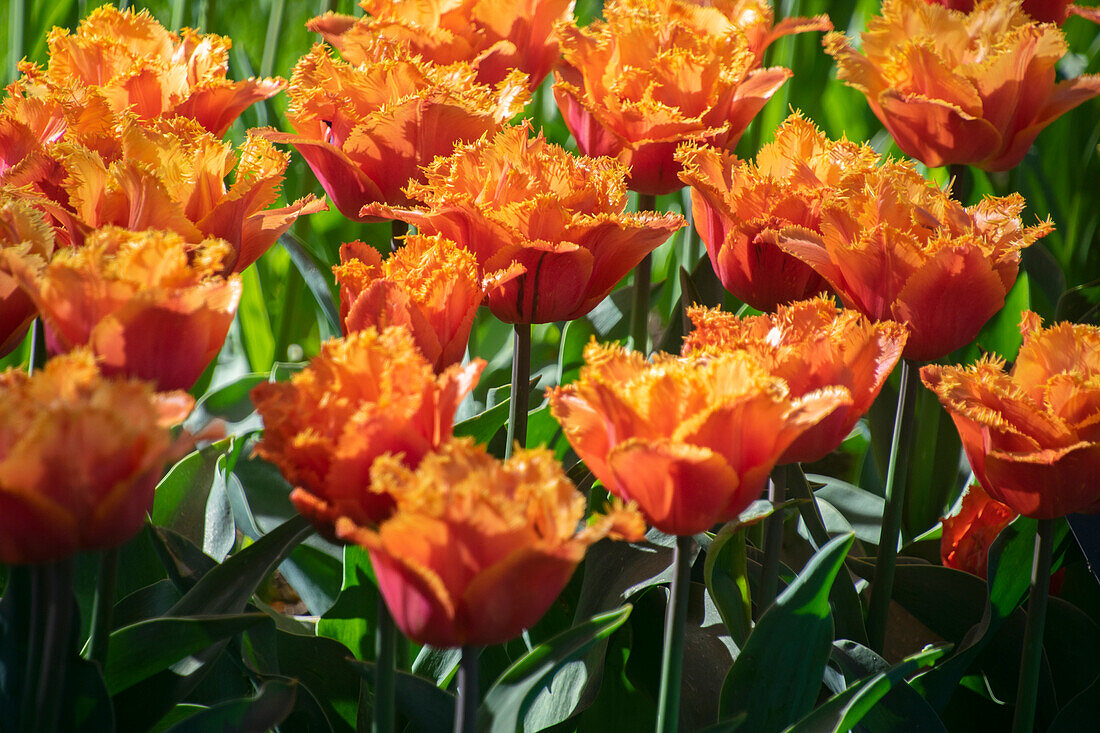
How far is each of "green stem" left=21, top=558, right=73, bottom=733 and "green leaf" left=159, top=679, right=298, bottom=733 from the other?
57 mm

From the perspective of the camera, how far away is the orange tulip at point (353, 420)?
38 cm

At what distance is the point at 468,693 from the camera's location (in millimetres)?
395

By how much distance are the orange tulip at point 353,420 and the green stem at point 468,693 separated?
0.06m

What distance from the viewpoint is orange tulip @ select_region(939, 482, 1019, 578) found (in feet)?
2.46

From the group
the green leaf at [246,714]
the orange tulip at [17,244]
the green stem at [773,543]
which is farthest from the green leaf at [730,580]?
the orange tulip at [17,244]

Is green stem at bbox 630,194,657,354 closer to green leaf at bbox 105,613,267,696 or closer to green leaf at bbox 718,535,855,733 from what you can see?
green leaf at bbox 718,535,855,733

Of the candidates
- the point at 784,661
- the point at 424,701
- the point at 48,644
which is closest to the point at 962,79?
the point at 784,661

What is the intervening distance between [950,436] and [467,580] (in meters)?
0.78

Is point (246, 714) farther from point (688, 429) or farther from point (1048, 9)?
point (1048, 9)

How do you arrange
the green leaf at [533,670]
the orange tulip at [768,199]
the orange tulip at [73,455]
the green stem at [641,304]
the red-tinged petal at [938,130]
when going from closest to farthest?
the orange tulip at [73,455] → the green leaf at [533,670] → the orange tulip at [768,199] → the red-tinged petal at [938,130] → the green stem at [641,304]

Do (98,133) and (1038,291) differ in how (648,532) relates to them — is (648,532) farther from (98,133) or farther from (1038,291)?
(1038,291)

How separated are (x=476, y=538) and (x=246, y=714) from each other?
0.19m

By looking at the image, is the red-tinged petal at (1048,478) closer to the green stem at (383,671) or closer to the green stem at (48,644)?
the green stem at (383,671)

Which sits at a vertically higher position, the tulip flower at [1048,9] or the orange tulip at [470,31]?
the orange tulip at [470,31]
